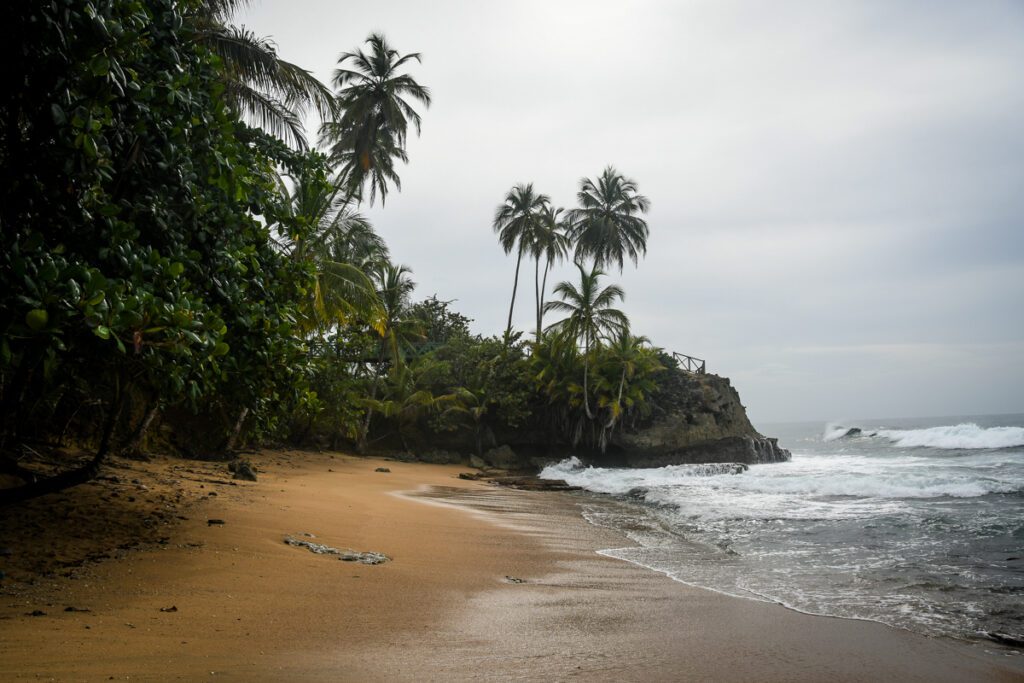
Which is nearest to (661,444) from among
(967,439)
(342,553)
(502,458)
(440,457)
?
(502,458)

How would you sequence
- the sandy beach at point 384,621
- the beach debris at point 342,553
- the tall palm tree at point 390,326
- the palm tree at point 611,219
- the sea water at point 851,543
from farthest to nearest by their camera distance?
the palm tree at point 611,219
the tall palm tree at point 390,326
the beach debris at point 342,553
the sea water at point 851,543
the sandy beach at point 384,621

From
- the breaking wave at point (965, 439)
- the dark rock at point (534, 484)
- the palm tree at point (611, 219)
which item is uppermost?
the palm tree at point (611, 219)

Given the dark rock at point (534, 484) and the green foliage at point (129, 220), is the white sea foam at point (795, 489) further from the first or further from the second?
the green foliage at point (129, 220)

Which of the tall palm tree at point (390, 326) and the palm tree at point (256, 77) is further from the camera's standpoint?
the tall palm tree at point (390, 326)

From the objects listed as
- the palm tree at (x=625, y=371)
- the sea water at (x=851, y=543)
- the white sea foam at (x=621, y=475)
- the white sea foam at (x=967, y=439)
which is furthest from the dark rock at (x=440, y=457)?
the white sea foam at (x=967, y=439)

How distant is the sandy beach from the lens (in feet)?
10.9

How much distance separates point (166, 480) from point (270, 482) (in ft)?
8.10

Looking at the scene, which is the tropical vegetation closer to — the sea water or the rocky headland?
the sea water

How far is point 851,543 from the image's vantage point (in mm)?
8328

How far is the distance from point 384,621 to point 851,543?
6.82 metres

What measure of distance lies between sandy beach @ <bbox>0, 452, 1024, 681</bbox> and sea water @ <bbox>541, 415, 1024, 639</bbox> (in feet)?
2.31

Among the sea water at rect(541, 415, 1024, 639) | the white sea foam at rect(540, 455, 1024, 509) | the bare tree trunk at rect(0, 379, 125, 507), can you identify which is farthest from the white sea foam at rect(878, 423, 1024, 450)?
the bare tree trunk at rect(0, 379, 125, 507)

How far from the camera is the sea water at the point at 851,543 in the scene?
5488 mm

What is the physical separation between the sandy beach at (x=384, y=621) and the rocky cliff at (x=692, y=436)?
2158 centimetres
